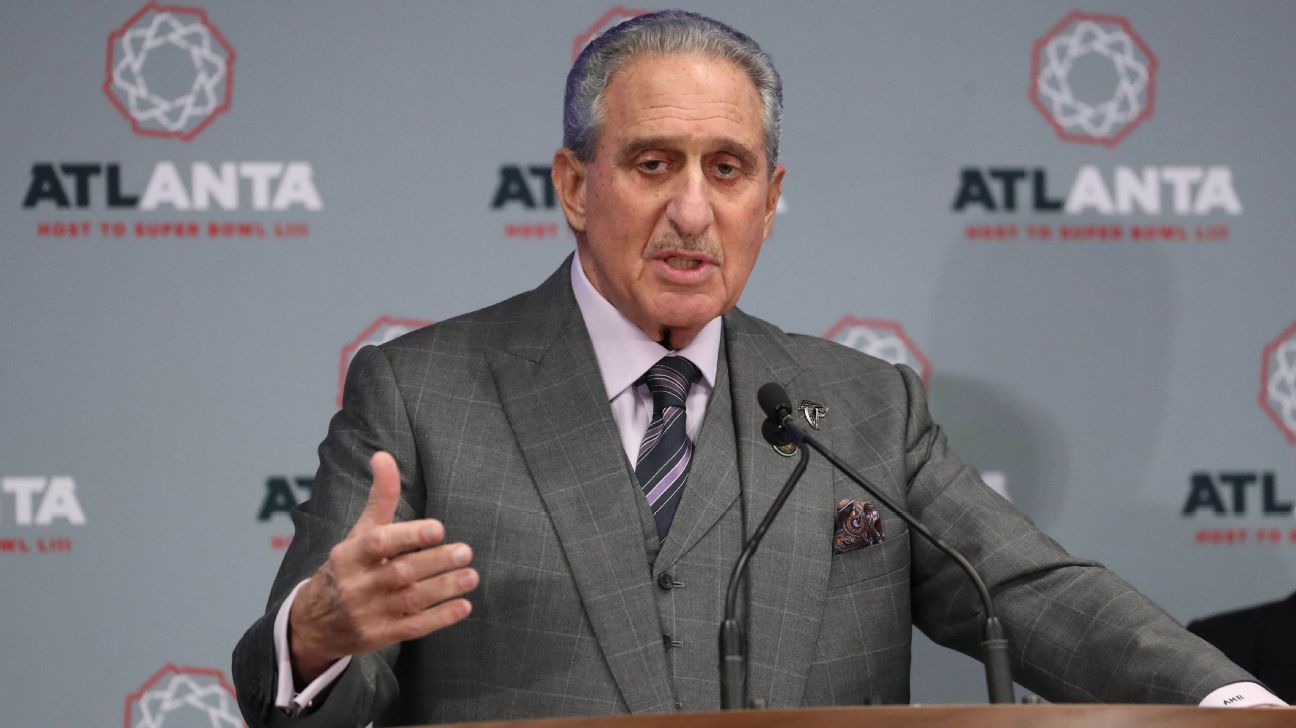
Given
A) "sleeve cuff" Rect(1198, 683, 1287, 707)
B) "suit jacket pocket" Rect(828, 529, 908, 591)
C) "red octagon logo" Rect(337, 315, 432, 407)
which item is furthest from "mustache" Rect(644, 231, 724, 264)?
"red octagon logo" Rect(337, 315, 432, 407)

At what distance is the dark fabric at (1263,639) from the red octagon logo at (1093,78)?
1.08 meters

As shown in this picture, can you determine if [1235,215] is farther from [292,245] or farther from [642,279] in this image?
[292,245]

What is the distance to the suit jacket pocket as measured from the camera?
2.41 metres

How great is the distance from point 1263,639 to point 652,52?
6.22 feet

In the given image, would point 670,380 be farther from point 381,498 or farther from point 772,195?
point 381,498

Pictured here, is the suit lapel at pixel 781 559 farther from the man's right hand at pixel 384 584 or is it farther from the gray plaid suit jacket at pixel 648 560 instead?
the man's right hand at pixel 384 584

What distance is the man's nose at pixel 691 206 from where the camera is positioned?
2404mm

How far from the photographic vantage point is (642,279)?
2449 millimetres

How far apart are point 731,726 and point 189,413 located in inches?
84.2

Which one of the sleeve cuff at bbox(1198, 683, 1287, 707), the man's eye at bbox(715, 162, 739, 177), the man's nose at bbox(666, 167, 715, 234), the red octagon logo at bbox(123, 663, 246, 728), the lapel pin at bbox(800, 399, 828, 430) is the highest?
the man's eye at bbox(715, 162, 739, 177)

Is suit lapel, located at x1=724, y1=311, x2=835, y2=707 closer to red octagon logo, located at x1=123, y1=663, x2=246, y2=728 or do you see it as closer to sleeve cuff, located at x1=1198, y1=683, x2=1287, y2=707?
sleeve cuff, located at x1=1198, y1=683, x2=1287, y2=707

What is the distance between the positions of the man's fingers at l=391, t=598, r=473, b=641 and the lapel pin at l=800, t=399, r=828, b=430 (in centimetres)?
86

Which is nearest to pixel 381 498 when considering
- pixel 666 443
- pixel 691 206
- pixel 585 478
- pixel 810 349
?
pixel 585 478

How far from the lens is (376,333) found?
340 centimetres
